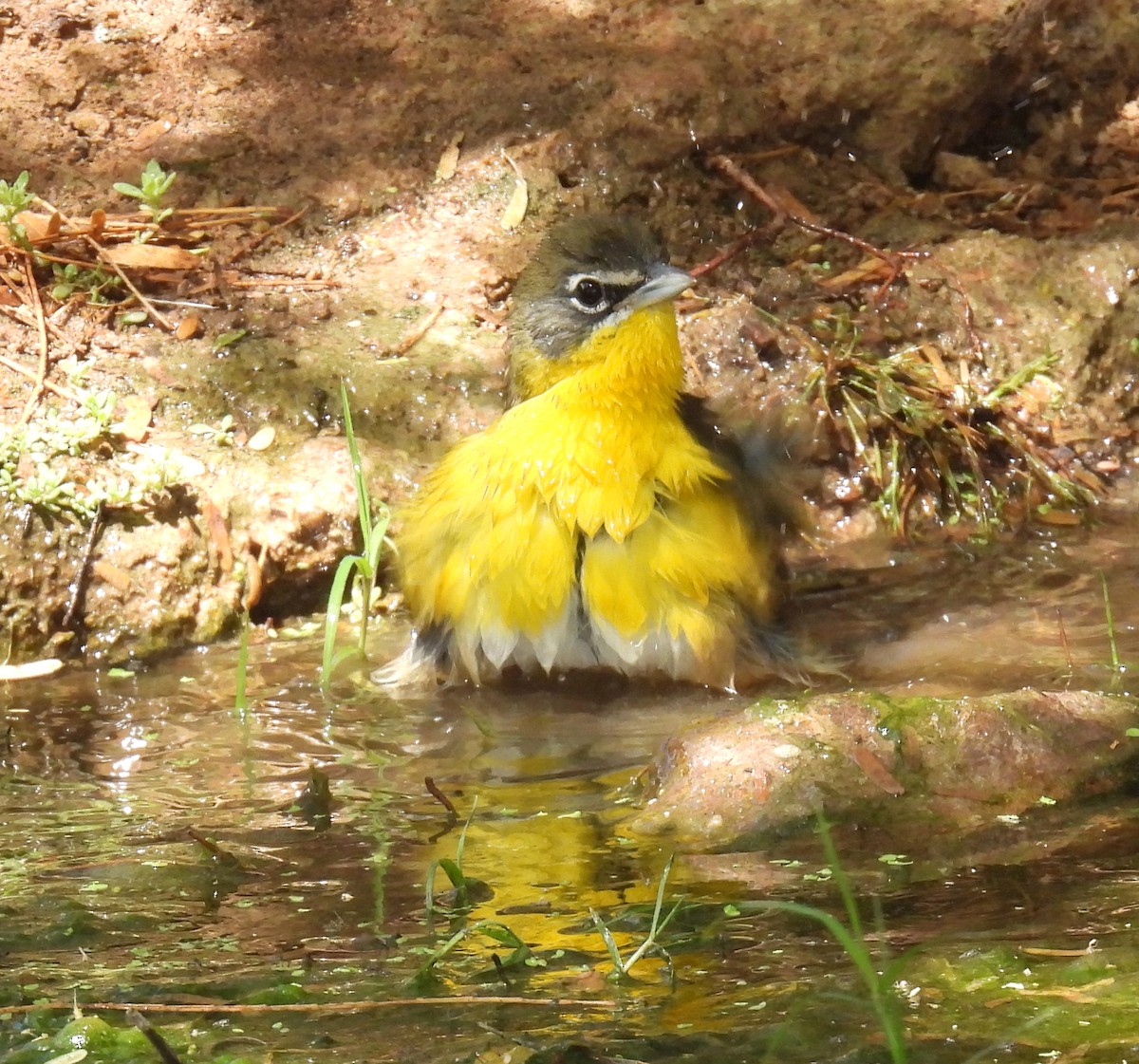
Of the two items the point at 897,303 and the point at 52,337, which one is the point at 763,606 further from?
the point at 52,337

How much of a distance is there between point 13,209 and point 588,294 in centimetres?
280

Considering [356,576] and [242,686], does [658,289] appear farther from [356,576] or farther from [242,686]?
[242,686]

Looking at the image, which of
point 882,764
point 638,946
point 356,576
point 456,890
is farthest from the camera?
point 356,576

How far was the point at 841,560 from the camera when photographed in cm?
662

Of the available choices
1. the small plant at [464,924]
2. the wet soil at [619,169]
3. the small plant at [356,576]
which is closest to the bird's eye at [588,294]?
the small plant at [356,576]

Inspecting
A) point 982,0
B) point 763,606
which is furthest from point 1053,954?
point 982,0

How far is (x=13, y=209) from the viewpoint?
669 centimetres

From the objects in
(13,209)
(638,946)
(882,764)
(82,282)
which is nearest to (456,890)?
(638,946)

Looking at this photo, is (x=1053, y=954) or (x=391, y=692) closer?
(x=1053, y=954)

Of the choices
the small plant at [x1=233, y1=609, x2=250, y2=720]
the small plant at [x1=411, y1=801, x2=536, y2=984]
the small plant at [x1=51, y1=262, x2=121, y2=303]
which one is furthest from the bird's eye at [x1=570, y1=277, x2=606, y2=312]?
the small plant at [x1=51, y1=262, x2=121, y2=303]

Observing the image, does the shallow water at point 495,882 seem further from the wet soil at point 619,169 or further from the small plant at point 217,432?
the wet soil at point 619,169

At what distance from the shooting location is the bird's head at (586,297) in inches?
212

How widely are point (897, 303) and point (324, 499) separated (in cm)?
295

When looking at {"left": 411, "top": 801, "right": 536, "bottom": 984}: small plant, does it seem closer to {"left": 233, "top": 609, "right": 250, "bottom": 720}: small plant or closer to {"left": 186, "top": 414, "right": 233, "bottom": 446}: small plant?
{"left": 233, "top": 609, "right": 250, "bottom": 720}: small plant
